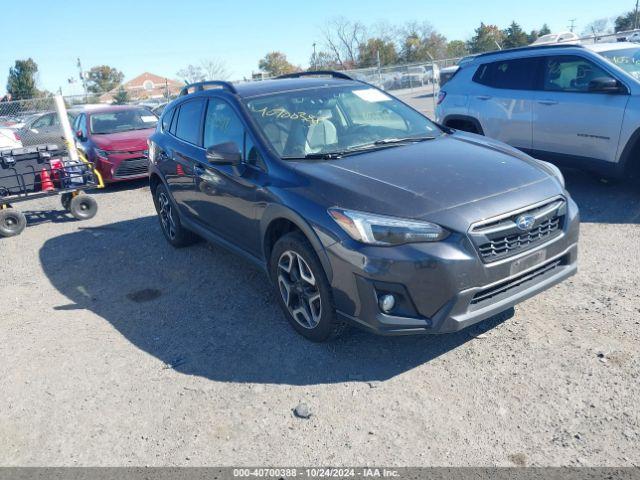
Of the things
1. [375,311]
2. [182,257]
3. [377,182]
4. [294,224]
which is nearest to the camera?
[375,311]

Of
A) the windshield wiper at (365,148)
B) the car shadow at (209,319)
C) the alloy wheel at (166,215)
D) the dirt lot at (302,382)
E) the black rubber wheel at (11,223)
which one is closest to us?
the dirt lot at (302,382)

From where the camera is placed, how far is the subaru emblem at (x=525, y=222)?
10.8ft

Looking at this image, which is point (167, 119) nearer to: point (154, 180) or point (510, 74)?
point (154, 180)

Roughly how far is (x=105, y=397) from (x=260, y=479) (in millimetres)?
1390

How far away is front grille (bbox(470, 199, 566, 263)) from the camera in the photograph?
3.18 meters

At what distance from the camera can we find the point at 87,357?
13.4 feet

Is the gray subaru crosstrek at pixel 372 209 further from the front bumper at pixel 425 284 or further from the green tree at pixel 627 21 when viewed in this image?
the green tree at pixel 627 21

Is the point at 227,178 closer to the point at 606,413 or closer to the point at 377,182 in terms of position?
the point at 377,182

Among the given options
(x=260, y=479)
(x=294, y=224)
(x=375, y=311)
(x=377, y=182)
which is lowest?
(x=260, y=479)

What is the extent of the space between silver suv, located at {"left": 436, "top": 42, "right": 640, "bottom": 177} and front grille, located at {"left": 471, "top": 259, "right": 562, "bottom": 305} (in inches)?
133

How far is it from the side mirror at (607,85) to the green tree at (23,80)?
50741mm

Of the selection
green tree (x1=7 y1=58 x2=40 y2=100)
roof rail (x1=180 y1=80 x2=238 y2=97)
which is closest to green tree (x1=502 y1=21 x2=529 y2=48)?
green tree (x1=7 y1=58 x2=40 y2=100)

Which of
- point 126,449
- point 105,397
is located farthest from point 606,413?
point 105,397

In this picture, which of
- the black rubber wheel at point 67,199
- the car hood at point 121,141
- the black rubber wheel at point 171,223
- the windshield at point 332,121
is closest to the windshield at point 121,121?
the car hood at point 121,141
